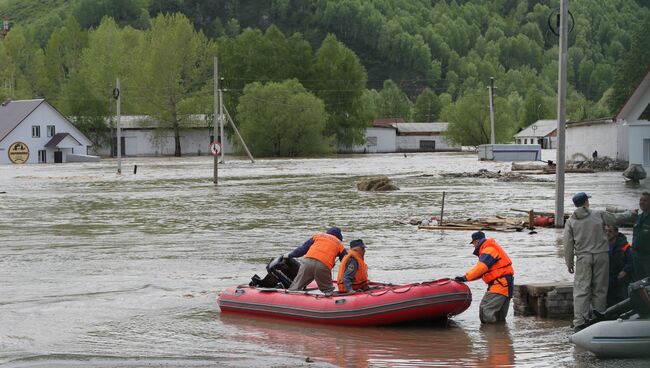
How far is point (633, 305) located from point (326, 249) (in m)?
4.86

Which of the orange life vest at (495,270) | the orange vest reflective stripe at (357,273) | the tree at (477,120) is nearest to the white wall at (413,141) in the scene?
the tree at (477,120)

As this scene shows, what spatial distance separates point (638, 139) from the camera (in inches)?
1809

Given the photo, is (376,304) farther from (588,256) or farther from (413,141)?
(413,141)

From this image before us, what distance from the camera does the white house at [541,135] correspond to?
13900cm

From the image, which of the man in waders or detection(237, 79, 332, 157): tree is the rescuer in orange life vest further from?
detection(237, 79, 332, 157): tree

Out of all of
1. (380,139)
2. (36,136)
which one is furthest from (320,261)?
(380,139)

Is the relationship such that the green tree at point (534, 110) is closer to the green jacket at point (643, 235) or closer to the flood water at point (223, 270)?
the flood water at point (223, 270)

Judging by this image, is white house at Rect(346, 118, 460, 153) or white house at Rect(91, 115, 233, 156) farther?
white house at Rect(346, 118, 460, 153)

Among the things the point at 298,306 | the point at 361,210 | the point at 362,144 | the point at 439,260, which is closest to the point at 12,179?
the point at 361,210

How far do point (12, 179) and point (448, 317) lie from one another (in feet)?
170

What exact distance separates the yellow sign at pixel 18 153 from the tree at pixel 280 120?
899 inches

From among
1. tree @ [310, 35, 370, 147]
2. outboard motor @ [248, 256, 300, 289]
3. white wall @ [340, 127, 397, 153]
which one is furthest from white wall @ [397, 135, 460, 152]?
outboard motor @ [248, 256, 300, 289]

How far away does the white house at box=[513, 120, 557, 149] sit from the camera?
13900cm

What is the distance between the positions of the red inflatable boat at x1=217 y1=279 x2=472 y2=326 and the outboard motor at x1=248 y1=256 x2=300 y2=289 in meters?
0.71
